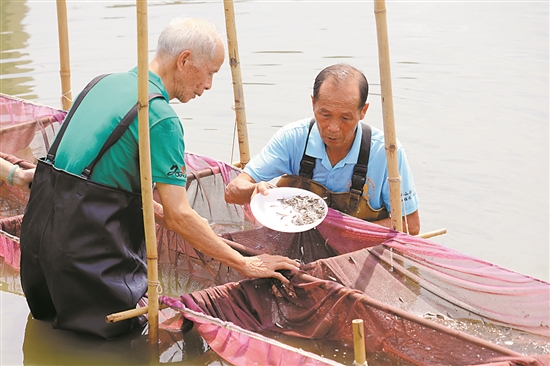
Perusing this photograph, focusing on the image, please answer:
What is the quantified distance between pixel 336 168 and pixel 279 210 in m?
0.43

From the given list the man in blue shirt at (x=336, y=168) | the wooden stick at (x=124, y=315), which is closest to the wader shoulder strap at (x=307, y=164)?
the man in blue shirt at (x=336, y=168)

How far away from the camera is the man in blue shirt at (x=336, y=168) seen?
4047mm

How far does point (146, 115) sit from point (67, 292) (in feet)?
3.20

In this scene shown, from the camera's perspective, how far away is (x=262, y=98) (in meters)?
8.59

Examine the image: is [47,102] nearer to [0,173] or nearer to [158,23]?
[158,23]

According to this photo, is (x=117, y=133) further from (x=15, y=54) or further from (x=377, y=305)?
(x=15, y=54)

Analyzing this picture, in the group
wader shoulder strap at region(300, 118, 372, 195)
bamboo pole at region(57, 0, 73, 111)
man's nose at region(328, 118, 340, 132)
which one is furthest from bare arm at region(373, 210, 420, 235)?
bamboo pole at region(57, 0, 73, 111)

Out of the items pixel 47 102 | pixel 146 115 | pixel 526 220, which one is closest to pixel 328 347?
pixel 146 115

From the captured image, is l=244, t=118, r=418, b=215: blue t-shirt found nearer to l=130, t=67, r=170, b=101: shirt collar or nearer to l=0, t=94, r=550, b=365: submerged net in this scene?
l=0, t=94, r=550, b=365: submerged net

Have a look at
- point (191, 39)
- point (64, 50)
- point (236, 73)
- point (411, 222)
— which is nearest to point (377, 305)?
point (411, 222)

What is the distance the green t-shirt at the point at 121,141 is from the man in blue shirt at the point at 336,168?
967 mm

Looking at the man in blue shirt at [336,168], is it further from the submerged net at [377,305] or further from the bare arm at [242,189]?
the submerged net at [377,305]

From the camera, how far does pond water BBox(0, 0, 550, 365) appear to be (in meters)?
5.64

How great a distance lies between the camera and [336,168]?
419 centimetres
